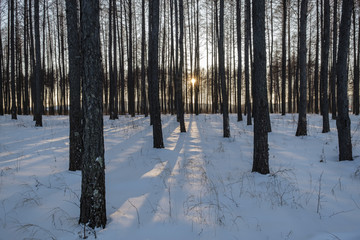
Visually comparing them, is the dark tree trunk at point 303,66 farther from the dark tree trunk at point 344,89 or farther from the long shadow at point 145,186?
the long shadow at point 145,186

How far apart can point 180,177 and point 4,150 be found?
6.54 meters

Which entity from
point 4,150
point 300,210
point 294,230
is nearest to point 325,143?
point 300,210

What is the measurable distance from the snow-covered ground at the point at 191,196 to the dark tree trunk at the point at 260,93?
1.57ft

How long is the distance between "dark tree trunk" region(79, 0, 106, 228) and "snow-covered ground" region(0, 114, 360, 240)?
0.28 meters

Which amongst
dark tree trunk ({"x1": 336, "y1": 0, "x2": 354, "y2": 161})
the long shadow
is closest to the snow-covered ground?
the long shadow

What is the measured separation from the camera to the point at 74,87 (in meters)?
4.80

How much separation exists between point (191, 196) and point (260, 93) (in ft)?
9.44

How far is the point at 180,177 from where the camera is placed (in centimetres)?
466

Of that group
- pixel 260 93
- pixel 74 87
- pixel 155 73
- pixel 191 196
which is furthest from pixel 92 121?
pixel 155 73

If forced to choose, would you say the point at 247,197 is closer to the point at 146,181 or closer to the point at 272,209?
the point at 272,209

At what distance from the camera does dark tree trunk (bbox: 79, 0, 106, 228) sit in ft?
9.01

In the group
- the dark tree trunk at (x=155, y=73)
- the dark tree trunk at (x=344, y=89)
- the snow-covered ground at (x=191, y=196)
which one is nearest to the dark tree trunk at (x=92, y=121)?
the snow-covered ground at (x=191, y=196)

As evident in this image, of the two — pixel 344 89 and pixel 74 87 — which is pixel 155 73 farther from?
pixel 344 89

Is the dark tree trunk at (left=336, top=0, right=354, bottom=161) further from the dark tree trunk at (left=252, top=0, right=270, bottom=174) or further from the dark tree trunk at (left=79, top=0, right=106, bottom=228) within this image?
the dark tree trunk at (left=79, top=0, right=106, bottom=228)
